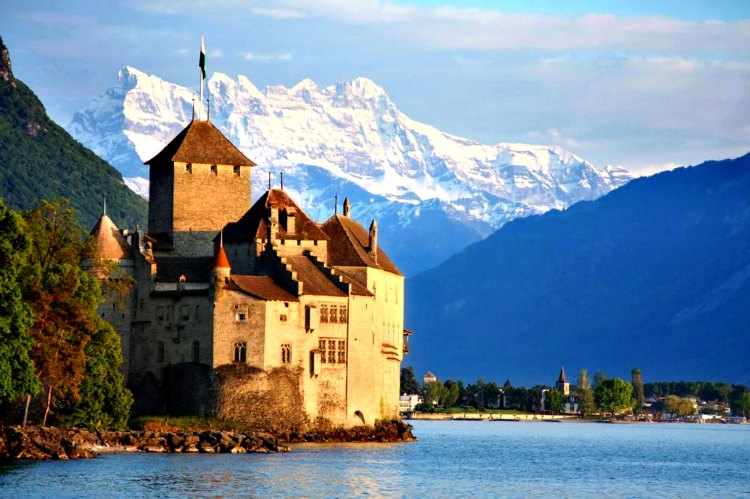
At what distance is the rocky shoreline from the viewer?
93.2 meters

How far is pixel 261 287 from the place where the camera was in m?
112

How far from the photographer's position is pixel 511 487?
9056 centimetres

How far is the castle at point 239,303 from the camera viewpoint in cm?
11006

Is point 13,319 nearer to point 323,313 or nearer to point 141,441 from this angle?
point 141,441

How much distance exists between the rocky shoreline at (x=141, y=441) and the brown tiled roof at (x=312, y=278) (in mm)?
9016

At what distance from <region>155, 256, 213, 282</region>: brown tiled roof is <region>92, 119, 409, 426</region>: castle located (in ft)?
0.36

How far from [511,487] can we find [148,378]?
32.3 metres

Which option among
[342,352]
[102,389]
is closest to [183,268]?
[342,352]

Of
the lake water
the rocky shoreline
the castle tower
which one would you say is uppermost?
the castle tower

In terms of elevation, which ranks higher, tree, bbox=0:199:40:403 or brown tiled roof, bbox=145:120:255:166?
brown tiled roof, bbox=145:120:255:166

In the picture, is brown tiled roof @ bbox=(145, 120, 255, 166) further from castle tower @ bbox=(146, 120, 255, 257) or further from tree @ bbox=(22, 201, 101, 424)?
tree @ bbox=(22, 201, 101, 424)

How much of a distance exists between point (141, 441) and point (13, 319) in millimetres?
15702

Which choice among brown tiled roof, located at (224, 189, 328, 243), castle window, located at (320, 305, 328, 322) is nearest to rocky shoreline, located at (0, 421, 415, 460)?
castle window, located at (320, 305, 328, 322)

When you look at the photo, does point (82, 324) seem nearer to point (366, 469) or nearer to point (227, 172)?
point (366, 469)
